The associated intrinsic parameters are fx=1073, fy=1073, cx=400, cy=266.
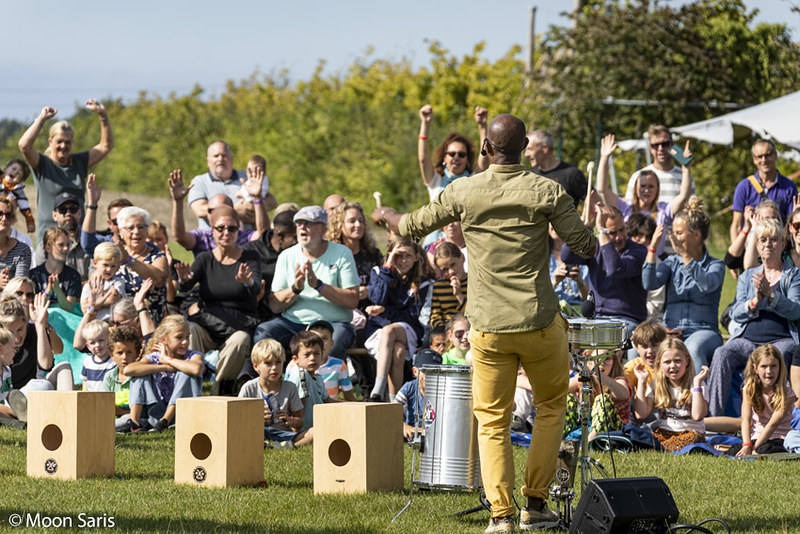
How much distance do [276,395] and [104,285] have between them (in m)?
2.21

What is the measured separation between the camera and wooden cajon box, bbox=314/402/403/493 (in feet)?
19.7

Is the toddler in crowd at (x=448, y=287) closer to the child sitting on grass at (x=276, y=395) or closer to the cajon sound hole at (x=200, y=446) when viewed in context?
the child sitting on grass at (x=276, y=395)

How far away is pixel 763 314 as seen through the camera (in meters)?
8.41

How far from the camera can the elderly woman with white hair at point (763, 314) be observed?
822 cm

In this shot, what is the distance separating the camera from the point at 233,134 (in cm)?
3148

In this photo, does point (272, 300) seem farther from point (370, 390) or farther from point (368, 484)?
point (368, 484)

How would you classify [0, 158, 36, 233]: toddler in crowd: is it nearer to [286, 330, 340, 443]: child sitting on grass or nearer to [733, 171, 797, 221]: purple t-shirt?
[286, 330, 340, 443]: child sitting on grass

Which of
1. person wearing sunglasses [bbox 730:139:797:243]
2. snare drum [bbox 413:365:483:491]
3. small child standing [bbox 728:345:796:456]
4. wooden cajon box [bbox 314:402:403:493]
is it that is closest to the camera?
snare drum [bbox 413:365:483:491]

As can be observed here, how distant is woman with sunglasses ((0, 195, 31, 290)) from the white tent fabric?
366 inches

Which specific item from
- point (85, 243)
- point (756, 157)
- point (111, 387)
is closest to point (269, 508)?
point (111, 387)

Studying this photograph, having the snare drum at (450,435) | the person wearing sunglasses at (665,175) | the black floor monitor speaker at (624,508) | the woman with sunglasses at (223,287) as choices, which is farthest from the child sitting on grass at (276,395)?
the person wearing sunglasses at (665,175)

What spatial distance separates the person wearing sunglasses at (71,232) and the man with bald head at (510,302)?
18.5ft

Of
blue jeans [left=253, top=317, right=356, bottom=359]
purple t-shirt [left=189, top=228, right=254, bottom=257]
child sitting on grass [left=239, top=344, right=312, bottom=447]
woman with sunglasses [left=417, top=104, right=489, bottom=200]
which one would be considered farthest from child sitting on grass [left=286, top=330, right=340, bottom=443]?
woman with sunglasses [left=417, top=104, right=489, bottom=200]

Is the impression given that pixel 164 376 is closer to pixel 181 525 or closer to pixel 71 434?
pixel 71 434
